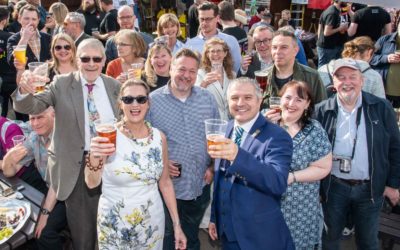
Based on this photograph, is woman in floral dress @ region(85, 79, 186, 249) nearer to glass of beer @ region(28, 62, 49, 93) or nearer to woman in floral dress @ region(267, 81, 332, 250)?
glass of beer @ region(28, 62, 49, 93)

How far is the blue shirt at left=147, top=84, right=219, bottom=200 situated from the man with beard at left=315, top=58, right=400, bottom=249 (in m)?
0.94

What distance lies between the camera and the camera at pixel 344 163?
314 centimetres

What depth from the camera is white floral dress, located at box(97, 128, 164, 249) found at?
8.81 feet

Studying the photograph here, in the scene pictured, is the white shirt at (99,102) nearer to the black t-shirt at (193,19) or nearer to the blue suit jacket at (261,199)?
the blue suit jacket at (261,199)

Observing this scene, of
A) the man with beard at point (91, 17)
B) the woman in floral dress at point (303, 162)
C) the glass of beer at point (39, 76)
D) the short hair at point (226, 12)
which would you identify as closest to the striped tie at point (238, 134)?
the woman in floral dress at point (303, 162)

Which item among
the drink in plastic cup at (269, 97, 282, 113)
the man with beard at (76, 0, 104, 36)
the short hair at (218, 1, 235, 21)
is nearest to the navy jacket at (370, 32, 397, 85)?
the short hair at (218, 1, 235, 21)

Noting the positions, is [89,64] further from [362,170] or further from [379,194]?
[379,194]

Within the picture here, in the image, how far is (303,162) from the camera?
284 centimetres

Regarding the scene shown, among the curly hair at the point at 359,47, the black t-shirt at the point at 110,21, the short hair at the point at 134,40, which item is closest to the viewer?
the curly hair at the point at 359,47

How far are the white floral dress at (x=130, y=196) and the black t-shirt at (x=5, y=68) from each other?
11.8 feet

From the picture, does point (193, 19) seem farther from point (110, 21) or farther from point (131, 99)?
point (131, 99)

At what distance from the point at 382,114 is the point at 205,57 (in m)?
1.74

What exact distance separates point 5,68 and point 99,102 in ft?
10.1

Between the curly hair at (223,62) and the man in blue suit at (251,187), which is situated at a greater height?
the curly hair at (223,62)
